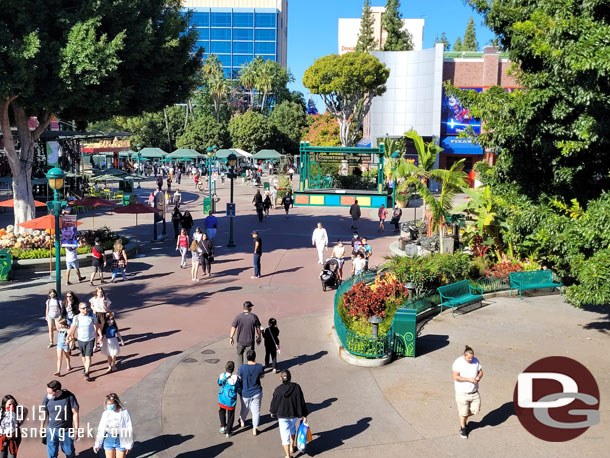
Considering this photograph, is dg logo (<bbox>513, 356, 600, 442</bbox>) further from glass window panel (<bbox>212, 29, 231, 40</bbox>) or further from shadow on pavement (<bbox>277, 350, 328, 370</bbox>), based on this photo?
glass window panel (<bbox>212, 29, 231, 40</bbox>)

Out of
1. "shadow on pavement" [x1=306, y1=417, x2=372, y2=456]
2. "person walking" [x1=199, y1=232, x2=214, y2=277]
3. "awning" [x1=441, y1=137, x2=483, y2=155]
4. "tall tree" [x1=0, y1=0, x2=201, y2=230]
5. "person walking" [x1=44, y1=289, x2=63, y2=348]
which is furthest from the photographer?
"awning" [x1=441, y1=137, x2=483, y2=155]

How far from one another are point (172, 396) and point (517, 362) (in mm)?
6720

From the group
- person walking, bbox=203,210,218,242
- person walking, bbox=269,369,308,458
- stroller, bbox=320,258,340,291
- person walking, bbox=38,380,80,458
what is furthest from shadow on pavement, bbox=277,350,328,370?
person walking, bbox=203,210,218,242

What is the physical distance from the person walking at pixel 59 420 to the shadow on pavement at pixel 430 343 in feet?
23.0

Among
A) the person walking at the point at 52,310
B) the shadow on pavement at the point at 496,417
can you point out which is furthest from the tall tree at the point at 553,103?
the person walking at the point at 52,310

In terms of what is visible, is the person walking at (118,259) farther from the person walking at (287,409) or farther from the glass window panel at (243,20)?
the glass window panel at (243,20)

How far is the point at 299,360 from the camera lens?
1216cm

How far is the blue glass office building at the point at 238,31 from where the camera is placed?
143750 millimetres

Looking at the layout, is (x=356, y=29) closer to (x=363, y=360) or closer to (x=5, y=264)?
(x=5, y=264)

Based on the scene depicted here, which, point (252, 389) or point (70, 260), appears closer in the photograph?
point (252, 389)

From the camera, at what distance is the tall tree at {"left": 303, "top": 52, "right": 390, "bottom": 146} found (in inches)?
1989

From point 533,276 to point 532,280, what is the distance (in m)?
0.12

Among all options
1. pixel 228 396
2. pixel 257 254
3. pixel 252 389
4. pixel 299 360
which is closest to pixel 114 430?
pixel 228 396

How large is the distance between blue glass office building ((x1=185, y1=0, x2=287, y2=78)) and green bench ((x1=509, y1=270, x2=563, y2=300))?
134 m
